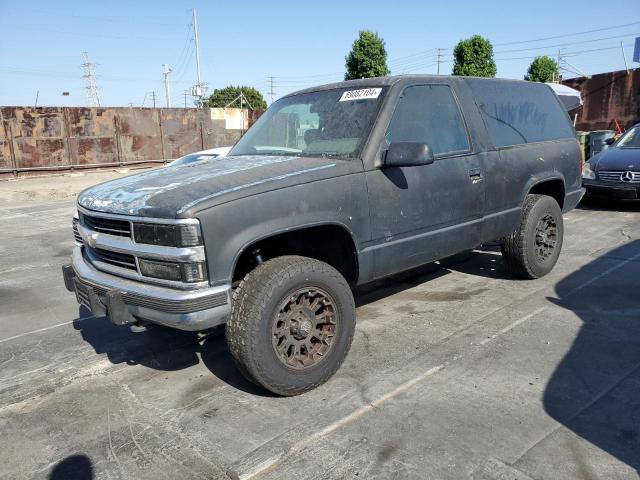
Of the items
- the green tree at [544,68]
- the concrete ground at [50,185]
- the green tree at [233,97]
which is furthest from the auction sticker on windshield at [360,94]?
the green tree at [233,97]

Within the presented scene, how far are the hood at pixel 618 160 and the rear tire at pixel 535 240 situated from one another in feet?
14.8

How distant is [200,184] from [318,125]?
1.28 metres

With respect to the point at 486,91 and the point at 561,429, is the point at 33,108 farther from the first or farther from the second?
the point at 561,429

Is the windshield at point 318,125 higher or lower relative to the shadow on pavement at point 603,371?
higher

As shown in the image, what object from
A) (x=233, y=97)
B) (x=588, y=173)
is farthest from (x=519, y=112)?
(x=233, y=97)

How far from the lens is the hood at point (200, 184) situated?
2.94 m

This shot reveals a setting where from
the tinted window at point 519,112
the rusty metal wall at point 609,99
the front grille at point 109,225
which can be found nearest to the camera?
the front grille at point 109,225

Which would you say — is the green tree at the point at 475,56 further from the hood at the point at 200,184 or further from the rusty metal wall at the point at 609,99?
the hood at the point at 200,184

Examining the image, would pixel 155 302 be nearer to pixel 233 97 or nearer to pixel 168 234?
pixel 168 234

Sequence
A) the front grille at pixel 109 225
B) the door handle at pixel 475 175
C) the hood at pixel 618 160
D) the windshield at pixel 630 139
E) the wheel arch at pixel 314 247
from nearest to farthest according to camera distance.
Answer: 1. the front grille at pixel 109 225
2. the wheel arch at pixel 314 247
3. the door handle at pixel 475 175
4. the hood at pixel 618 160
5. the windshield at pixel 630 139

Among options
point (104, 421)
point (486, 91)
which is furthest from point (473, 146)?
point (104, 421)

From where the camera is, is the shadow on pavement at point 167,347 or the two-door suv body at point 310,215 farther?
the shadow on pavement at point 167,347

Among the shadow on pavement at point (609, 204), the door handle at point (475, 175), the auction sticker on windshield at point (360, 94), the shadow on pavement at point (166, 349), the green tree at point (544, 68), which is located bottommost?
the shadow on pavement at point (166, 349)

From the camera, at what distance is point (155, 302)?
298 centimetres
